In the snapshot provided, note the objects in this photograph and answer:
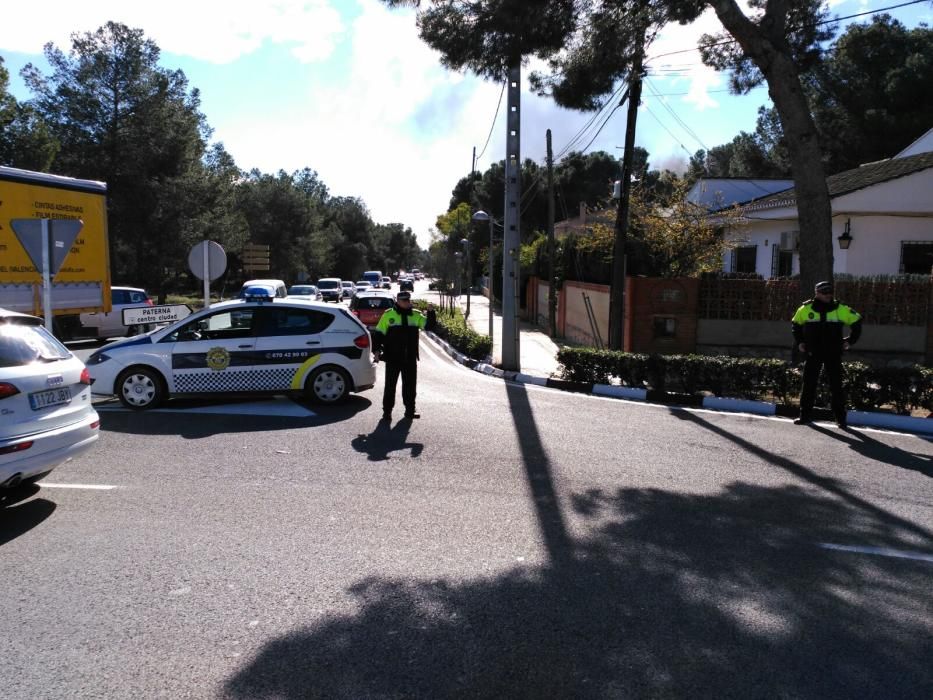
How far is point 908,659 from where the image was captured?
362 cm

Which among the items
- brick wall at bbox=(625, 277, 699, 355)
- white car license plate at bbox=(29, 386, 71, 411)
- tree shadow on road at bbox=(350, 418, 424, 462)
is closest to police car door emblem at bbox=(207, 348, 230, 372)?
tree shadow on road at bbox=(350, 418, 424, 462)

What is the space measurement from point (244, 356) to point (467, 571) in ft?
21.1

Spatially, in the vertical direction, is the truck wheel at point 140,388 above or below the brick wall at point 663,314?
below

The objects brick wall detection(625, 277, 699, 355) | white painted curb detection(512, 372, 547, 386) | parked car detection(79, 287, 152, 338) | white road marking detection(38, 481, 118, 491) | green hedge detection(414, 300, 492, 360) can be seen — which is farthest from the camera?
parked car detection(79, 287, 152, 338)

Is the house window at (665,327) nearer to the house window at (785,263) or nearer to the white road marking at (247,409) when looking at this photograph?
the house window at (785,263)

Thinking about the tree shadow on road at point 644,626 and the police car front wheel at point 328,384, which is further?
the police car front wheel at point 328,384

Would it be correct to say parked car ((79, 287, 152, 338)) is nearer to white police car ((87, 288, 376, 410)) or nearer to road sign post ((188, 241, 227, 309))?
road sign post ((188, 241, 227, 309))

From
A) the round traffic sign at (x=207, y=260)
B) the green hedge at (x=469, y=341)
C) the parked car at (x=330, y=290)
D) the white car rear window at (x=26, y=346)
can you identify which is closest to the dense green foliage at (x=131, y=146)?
the parked car at (x=330, y=290)

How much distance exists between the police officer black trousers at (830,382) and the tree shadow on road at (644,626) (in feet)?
→ 13.7

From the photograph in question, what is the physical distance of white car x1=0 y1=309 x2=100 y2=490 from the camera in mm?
5297

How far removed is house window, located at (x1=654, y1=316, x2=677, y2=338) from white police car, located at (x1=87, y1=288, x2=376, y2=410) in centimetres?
899

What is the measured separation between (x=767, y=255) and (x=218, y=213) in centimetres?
2698

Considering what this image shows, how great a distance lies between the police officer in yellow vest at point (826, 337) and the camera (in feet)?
31.0

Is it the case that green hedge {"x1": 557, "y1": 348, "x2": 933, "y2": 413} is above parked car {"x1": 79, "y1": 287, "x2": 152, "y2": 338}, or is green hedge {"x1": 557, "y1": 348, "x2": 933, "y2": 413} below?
below
